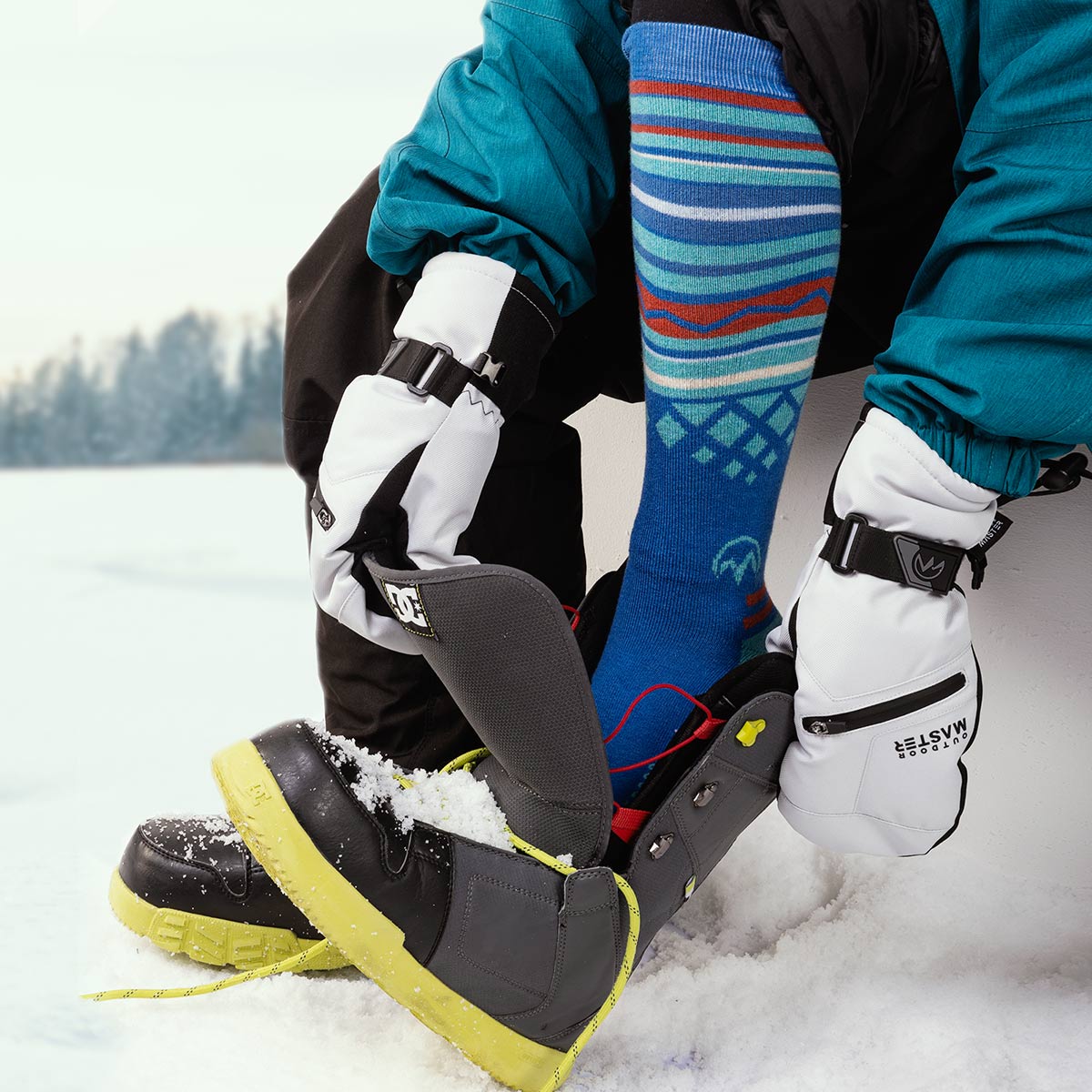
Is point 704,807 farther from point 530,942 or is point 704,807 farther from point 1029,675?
point 1029,675

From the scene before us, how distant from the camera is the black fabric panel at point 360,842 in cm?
54

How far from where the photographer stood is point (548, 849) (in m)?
0.60

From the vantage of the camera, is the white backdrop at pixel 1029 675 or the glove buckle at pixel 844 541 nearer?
the glove buckle at pixel 844 541

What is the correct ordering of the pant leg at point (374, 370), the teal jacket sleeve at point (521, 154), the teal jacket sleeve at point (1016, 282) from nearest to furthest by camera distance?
the teal jacket sleeve at point (1016, 282) < the teal jacket sleeve at point (521, 154) < the pant leg at point (374, 370)

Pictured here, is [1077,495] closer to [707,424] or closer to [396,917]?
[707,424]

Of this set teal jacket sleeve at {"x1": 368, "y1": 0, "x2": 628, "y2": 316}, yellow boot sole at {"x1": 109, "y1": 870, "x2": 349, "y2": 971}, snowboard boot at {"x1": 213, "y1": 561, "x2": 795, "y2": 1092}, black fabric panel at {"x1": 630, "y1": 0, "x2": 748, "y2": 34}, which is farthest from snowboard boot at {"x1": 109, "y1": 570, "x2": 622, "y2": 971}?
black fabric panel at {"x1": 630, "y1": 0, "x2": 748, "y2": 34}

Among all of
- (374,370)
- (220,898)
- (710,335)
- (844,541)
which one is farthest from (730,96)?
(220,898)

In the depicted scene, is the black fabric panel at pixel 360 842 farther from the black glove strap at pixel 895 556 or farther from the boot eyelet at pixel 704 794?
the black glove strap at pixel 895 556

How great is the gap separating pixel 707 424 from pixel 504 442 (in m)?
0.24

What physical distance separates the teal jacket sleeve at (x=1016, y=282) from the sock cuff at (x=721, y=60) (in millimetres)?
105

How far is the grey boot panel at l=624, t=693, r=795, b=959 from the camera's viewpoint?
608 mm

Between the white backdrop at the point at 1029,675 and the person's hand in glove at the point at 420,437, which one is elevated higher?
the person's hand in glove at the point at 420,437

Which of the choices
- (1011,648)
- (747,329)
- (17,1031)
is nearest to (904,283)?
(747,329)

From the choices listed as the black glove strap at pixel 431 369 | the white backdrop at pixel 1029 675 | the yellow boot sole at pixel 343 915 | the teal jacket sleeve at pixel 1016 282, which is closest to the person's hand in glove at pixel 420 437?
the black glove strap at pixel 431 369
